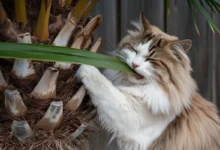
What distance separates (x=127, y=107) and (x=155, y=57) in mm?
213

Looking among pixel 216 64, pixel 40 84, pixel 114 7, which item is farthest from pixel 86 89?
pixel 216 64

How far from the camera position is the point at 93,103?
4.75ft

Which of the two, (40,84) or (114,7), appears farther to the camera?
(114,7)

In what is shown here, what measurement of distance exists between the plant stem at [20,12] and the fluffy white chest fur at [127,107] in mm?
274

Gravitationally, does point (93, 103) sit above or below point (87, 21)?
below

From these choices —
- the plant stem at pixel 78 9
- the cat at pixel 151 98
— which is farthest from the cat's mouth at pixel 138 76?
the plant stem at pixel 78 9

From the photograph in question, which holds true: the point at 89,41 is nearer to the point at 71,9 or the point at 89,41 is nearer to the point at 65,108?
Result: the point at 71,9

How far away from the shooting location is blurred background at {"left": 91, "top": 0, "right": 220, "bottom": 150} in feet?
6.66

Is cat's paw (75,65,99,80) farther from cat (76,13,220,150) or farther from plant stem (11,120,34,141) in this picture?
plant stem (11,120,34,141)

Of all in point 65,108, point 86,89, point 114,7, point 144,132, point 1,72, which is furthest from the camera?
point 114,7

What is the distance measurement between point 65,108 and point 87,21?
302 mm

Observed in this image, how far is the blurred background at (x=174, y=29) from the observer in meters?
2.03

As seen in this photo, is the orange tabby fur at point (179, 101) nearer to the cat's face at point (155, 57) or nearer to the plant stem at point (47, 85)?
the cat's face at point (155, 57)

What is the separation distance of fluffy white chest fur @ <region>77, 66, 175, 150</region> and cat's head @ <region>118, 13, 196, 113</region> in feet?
0.13
